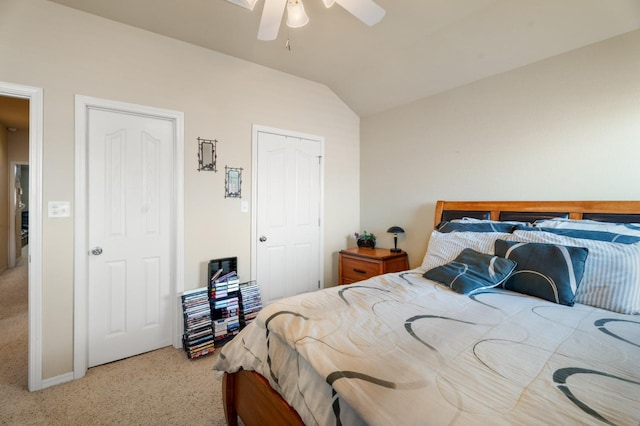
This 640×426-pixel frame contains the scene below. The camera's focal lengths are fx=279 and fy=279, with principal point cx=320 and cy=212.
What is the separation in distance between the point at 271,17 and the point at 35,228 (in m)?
2.13

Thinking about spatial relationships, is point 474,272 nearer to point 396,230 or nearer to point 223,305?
point 396,230

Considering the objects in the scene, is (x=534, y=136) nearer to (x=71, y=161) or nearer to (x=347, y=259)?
(x=347, y=259)

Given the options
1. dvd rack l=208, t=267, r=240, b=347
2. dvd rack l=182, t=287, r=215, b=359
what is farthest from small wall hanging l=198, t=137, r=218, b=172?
dvd rack l=182, t=287, r=215, b=359

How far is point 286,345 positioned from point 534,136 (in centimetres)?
252

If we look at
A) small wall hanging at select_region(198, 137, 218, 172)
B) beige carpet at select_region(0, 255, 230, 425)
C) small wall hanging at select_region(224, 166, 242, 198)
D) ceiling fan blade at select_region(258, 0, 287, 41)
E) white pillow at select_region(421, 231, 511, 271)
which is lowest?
beige carpet at select_region(0, 255, 230, 425)

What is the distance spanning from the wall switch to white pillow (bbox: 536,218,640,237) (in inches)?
135

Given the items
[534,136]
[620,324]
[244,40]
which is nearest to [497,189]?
[534,136]

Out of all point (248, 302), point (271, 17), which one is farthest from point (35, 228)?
point (271, 17)

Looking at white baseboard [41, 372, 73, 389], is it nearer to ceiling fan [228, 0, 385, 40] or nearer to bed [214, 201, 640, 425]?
bed [214, 201, 640, 425]

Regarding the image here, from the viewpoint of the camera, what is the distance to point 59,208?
2.03m

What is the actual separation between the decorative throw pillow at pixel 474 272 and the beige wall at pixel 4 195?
22.5ft

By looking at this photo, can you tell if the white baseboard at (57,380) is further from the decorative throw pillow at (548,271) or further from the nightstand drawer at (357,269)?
the decorative throw pillow at (548,271)

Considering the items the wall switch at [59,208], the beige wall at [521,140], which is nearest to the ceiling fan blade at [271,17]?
the wall switch at [59,208]

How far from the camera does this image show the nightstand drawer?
2979 millimetres
